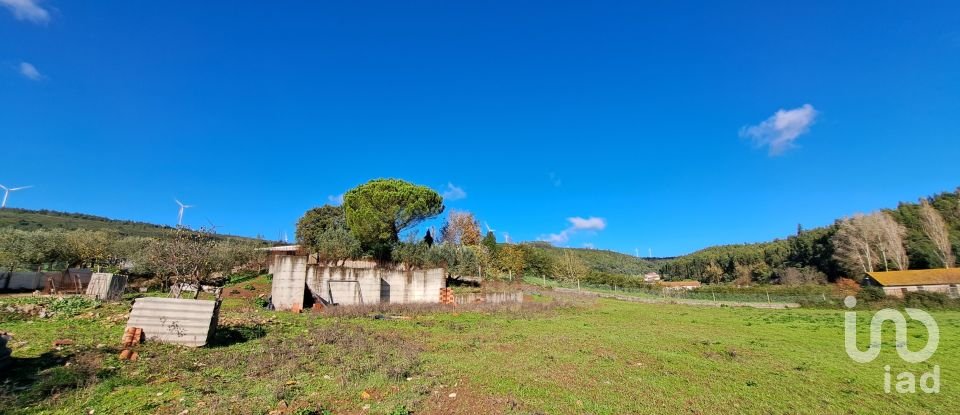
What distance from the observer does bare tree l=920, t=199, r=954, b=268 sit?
184 ft

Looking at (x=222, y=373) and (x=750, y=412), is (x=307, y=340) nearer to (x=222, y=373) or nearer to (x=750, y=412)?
(x=222, y=373)

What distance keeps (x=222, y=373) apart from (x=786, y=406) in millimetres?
9322

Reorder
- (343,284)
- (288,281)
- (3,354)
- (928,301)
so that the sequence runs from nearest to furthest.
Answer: (3,354) → (288,281) → (343,284) → (928,301)

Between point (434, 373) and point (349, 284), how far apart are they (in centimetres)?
1552

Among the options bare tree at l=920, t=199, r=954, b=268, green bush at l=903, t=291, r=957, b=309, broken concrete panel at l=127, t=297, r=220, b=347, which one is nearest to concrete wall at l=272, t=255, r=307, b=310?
broken concrete panel at l=127, t=297, r=220, b=347

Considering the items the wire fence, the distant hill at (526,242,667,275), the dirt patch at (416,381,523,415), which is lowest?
the wire fence

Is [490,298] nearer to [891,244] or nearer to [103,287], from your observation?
[103,287]

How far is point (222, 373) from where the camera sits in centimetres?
708

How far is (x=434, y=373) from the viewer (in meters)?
7.72

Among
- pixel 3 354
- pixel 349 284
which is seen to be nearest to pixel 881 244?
pixel 349 284

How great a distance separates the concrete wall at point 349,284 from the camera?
19.4 metres

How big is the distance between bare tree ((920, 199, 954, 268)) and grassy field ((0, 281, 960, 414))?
6698cm

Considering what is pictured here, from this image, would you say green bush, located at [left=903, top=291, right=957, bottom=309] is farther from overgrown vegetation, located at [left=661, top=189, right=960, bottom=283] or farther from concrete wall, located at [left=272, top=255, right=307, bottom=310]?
concrete wall, located at [left=272, top=255, right=307, bottom=310]

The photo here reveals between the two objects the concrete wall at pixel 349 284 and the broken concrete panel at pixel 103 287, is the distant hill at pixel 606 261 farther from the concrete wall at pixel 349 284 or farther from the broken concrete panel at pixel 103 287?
the broken concrete panel at pixel 103 287
